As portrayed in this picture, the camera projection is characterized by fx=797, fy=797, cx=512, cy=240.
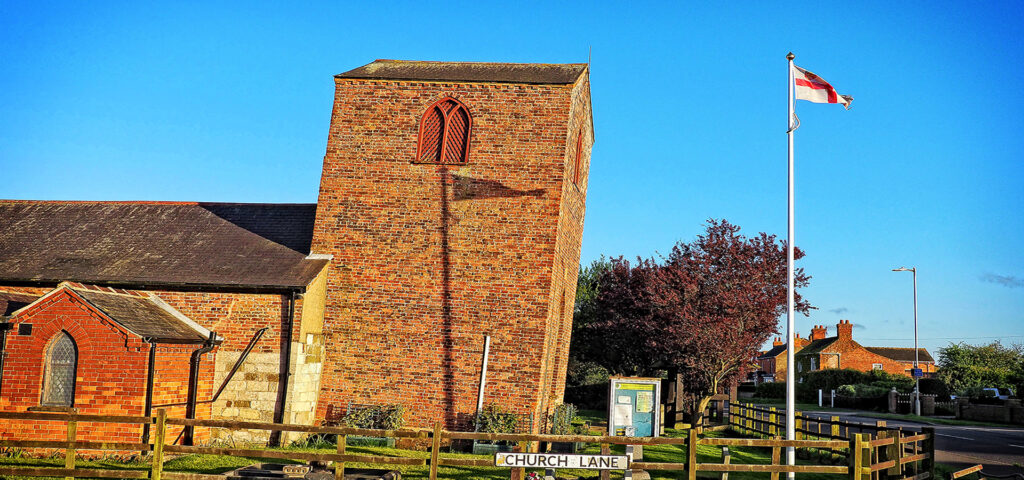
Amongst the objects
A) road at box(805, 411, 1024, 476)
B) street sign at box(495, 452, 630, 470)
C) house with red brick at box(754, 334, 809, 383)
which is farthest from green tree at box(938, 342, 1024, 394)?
street sign at box(495, 452, 630, 470)

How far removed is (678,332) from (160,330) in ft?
54.3

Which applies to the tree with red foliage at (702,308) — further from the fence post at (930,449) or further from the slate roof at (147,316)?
the slate roof at (147,316)

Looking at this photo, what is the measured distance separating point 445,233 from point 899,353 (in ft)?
249

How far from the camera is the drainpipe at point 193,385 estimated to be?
17.3m

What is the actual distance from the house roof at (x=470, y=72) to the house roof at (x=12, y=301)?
898 centimetres

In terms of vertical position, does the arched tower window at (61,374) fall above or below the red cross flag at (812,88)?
below

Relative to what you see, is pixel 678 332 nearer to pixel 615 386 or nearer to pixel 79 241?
pixel 615 386

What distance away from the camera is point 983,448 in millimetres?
22250

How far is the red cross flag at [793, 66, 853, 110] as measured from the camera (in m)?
16.7

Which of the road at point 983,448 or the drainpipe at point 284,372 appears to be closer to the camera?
the drainpipe at point 284,372

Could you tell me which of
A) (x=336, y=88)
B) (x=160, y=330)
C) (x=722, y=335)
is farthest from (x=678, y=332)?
(x=160, y=330)

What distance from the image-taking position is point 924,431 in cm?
1539

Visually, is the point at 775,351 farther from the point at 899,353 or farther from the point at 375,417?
the point at 375,417

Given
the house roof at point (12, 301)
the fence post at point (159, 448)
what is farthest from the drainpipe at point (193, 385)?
the fence post at point (159, 448)
